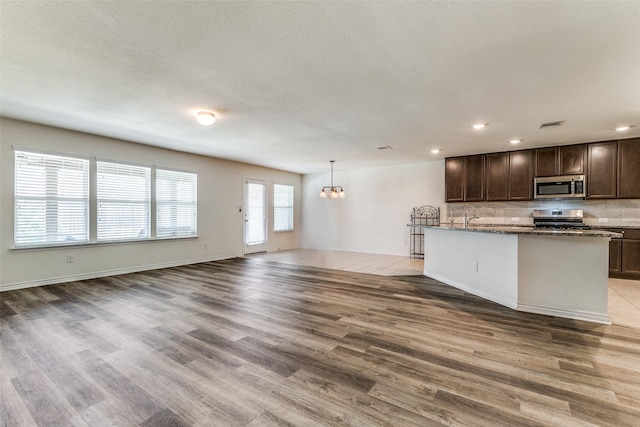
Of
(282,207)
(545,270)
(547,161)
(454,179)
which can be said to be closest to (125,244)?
(282,207)

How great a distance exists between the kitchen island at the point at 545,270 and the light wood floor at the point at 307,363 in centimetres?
21

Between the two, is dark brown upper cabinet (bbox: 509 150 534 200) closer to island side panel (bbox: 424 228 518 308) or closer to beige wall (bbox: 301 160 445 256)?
beige wall (bbox: 301 160 445 256)

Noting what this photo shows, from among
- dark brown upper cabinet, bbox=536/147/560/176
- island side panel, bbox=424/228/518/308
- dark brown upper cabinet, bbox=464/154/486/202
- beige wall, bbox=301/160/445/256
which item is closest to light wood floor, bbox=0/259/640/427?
island side panel, bbox=424/228/518/308

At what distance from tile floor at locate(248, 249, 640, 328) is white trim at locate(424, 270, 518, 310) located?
0.53m

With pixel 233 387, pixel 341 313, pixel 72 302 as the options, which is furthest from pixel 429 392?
pixel 72 302

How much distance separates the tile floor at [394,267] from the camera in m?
3.37

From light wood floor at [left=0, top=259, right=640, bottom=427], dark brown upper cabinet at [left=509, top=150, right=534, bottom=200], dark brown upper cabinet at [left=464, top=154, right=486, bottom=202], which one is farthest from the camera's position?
dark brown upper cabinet at [left=464, top=154, right=486, bottom=202]

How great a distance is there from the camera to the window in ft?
28.9

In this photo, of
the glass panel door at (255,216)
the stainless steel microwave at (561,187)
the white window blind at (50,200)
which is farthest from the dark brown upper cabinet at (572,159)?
the white window blind at (50,200)

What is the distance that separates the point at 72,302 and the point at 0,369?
68.6 inches

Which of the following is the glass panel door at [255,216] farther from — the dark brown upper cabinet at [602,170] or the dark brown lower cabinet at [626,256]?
the dark brown lower cabinet at [626,256]

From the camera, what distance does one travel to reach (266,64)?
2.55m

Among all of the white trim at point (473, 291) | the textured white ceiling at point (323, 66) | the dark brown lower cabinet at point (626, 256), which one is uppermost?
the textured white ceiling at point (323, 66)

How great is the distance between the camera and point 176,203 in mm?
6223
